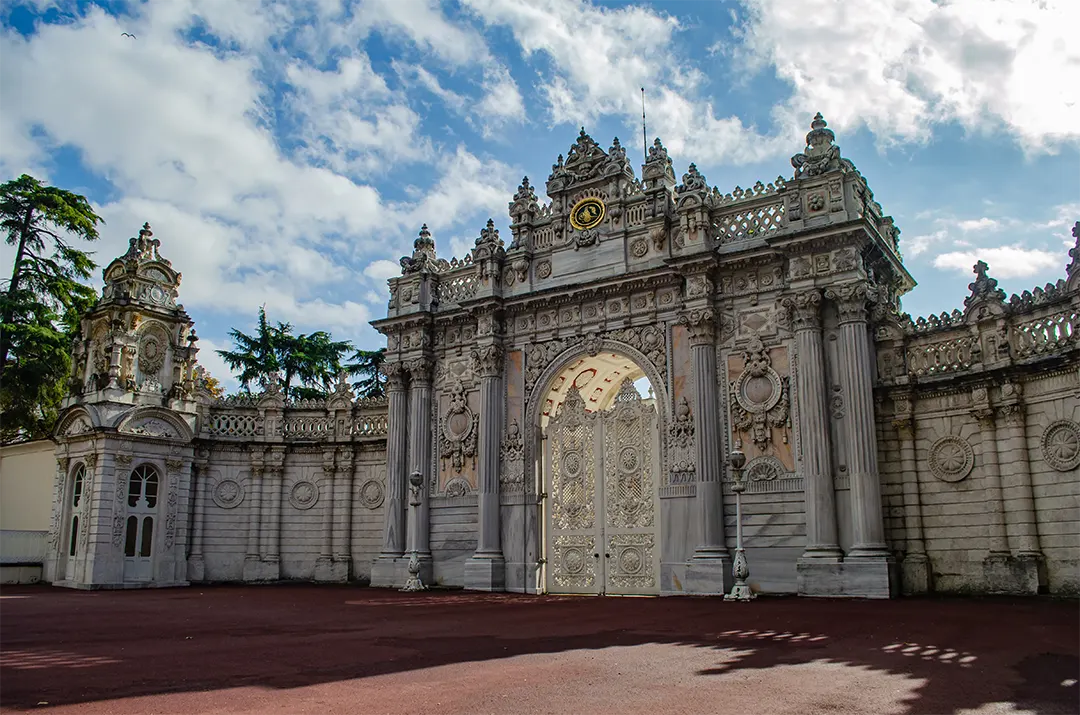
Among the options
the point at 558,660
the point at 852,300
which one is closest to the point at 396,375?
the point at 852,300

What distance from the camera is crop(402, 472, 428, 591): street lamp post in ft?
72.4

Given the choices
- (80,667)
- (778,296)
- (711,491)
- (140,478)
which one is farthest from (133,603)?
(778,296)

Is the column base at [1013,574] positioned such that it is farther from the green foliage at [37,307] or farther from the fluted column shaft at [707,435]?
the green foliage at [37,307]

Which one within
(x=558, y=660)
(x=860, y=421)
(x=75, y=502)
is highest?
(x=860, y=421)

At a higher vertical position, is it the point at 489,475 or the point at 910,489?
the point at 489,475

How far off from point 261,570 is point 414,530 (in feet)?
19.7

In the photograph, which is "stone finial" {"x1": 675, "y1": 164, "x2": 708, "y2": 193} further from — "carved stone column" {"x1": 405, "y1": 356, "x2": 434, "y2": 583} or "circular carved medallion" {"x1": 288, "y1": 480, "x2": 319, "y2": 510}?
"circular carved medallion" {"x1": 288, "y1": 480, "x2": 319, "y2": 510}

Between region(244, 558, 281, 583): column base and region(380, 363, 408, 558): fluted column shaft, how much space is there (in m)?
3.67

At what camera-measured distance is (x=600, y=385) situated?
78.7 ft

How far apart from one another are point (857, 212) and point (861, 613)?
9.24m

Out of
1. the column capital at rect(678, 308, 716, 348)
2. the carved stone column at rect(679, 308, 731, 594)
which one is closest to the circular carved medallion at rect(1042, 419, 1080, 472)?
the carved stone column at rect(679, 308, 731, 594)

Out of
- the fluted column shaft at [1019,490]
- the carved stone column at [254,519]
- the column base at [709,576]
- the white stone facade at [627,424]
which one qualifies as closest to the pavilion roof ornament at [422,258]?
the white stone facade at [627,424]

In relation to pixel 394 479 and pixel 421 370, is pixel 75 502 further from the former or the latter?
pixel 421 370

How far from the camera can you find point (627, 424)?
2100 cm
